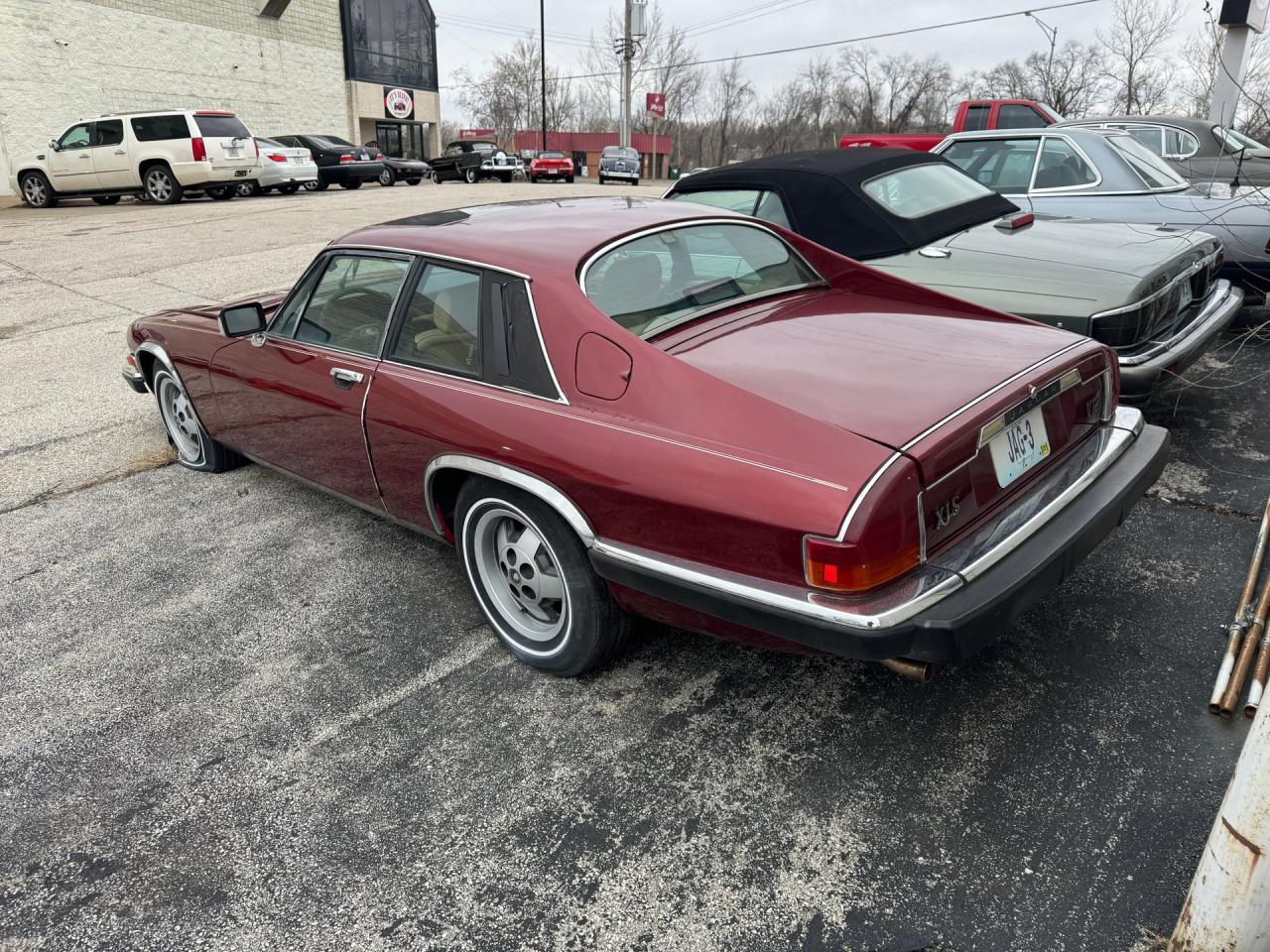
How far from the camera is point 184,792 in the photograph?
254 cm

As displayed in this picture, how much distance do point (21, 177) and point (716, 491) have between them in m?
23.3

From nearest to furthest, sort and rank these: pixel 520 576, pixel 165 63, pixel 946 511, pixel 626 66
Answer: pixel 946 511 < pixel 520 576 < pixel 165 63 < pixel 626 66

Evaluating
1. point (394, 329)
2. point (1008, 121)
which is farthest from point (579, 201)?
point (1008, 121)

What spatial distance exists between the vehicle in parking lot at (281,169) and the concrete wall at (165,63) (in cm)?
636

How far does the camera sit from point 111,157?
18.6m

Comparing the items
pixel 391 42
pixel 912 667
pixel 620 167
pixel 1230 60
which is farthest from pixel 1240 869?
pixel 391 42

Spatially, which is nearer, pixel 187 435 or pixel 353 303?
pixel 353 303

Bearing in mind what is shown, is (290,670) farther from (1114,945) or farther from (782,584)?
(1114,945)

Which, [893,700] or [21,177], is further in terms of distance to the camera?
[21,177]

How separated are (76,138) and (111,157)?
95 centimetres

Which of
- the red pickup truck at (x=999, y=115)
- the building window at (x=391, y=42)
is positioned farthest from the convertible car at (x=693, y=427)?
the building window at (x=391, y=42)

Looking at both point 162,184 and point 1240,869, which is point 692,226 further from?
point 162,184

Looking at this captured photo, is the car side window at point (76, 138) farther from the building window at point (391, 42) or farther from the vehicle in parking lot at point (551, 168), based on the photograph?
the building window at point (391, 42)

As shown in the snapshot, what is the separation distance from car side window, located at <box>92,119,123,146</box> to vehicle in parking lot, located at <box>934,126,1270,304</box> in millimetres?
17684
